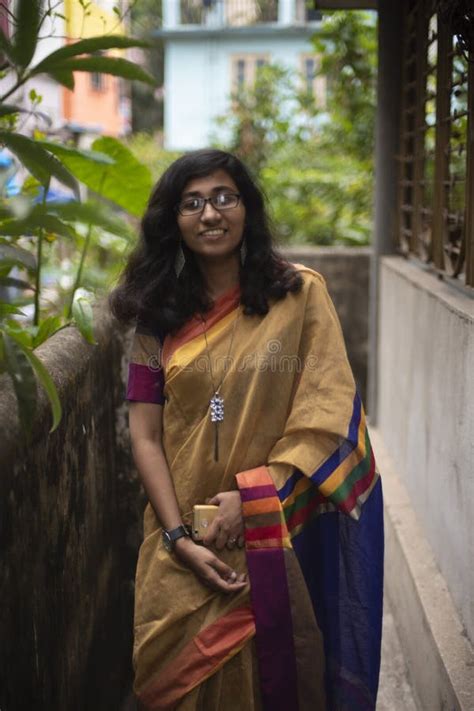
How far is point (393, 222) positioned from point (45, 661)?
3967 millimetres

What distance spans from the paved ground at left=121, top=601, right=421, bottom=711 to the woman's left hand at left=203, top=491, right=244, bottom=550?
1.19 m

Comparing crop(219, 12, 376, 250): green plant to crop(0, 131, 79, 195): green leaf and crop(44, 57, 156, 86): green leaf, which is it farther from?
crop(0, 131, 79, 195): green leaf

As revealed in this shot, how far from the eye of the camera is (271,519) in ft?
8.18

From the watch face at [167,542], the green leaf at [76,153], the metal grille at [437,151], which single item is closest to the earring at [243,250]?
the green leaf at [76,153]

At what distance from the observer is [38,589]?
229 cm

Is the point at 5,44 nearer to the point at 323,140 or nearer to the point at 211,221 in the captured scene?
the point at 211,221

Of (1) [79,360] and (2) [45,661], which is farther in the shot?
(1) [79,360]

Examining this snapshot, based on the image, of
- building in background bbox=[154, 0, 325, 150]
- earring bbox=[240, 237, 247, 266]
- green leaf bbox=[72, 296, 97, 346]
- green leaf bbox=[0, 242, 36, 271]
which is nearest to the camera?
earring bbox=[240, 237, 247, 266]

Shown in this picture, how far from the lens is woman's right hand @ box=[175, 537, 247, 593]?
2.48 m

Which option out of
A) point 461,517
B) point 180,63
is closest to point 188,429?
point 461,517

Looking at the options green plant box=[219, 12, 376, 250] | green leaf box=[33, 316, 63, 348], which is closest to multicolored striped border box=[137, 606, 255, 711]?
green leaf box=[33, 316, 63, 348]

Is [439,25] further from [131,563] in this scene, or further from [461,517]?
[131,563]

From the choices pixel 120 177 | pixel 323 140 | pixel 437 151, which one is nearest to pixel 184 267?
pixel 120 177

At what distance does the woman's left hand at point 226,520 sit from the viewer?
2498 mm
